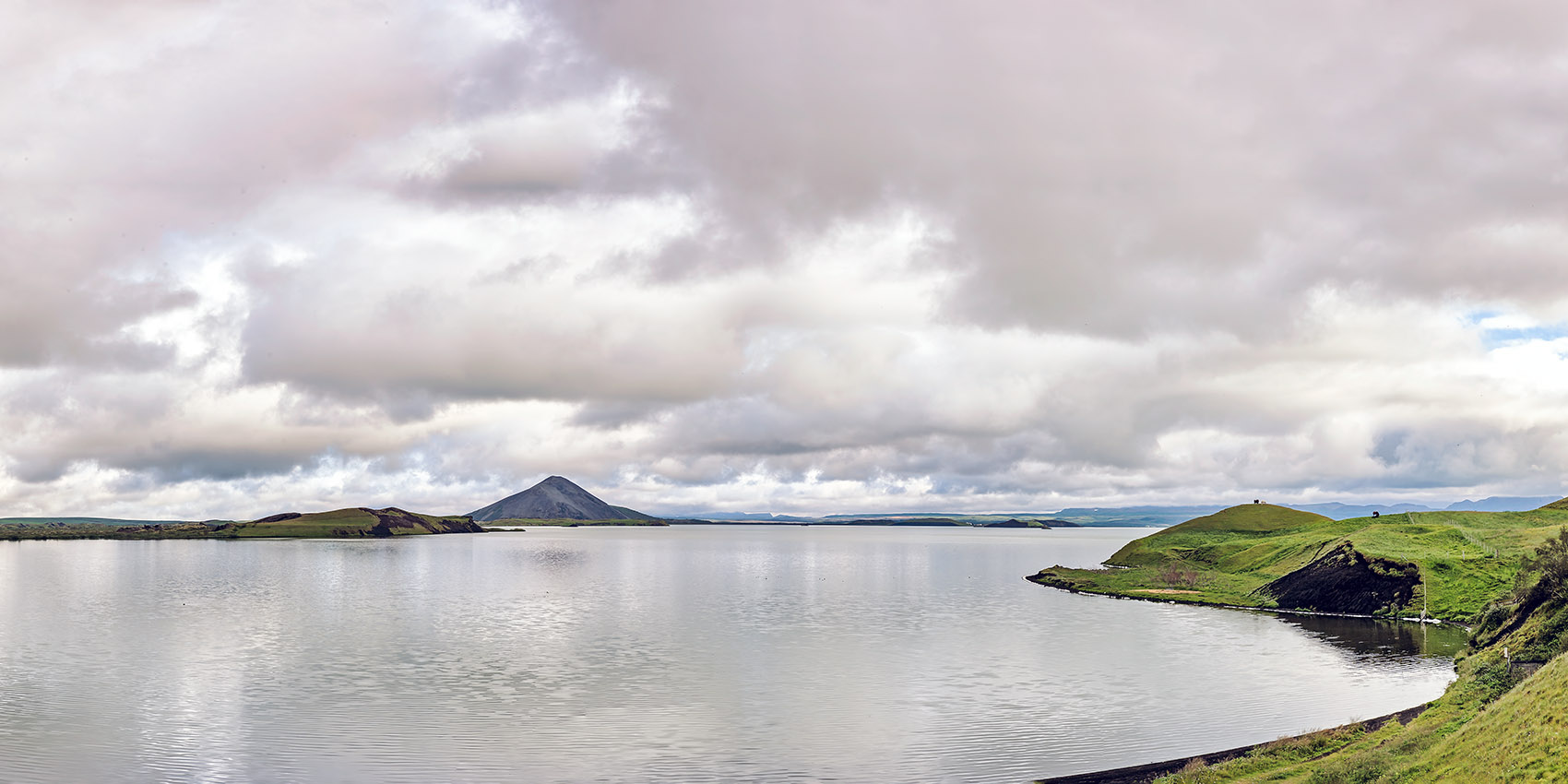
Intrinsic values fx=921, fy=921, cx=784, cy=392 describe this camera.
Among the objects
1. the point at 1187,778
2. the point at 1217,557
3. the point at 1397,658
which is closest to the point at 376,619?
the point at 1187,778

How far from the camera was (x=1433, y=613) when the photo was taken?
110m

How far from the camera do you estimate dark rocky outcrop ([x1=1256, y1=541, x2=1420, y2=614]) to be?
4656 inches

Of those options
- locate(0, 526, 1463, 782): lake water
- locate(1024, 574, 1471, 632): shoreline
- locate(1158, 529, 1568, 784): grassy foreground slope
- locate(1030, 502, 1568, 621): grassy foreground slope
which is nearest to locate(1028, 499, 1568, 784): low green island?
locate(1158, 529, 1568, 784): grassy foreground slope

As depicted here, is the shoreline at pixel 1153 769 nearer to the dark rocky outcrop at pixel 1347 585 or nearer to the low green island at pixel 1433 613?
the low green island at pixel 1433 613

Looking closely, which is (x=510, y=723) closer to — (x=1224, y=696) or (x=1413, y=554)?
(x=1224, y=696)

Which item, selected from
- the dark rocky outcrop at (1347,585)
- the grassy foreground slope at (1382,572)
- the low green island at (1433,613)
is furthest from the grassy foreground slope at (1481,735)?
the dark rocky outcrop at (1347,585)

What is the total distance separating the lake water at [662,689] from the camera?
1929 inches

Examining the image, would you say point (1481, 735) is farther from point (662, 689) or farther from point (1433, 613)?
point (1433, 613)

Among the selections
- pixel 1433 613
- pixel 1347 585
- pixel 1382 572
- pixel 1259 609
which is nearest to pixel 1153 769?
pixel 1433 613

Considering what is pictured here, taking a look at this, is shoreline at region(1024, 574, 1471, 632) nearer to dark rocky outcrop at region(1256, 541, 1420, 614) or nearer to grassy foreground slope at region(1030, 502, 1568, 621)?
grassy foreground slope at region(1030, 502, 1568, 621)

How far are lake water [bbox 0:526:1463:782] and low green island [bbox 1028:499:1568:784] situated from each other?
7514mm

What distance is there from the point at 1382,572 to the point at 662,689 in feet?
338

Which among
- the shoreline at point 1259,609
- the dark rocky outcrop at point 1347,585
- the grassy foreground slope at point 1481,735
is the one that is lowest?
the shoreline at point 1259,609

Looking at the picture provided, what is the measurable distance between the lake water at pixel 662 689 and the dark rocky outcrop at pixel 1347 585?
10.1 metres
